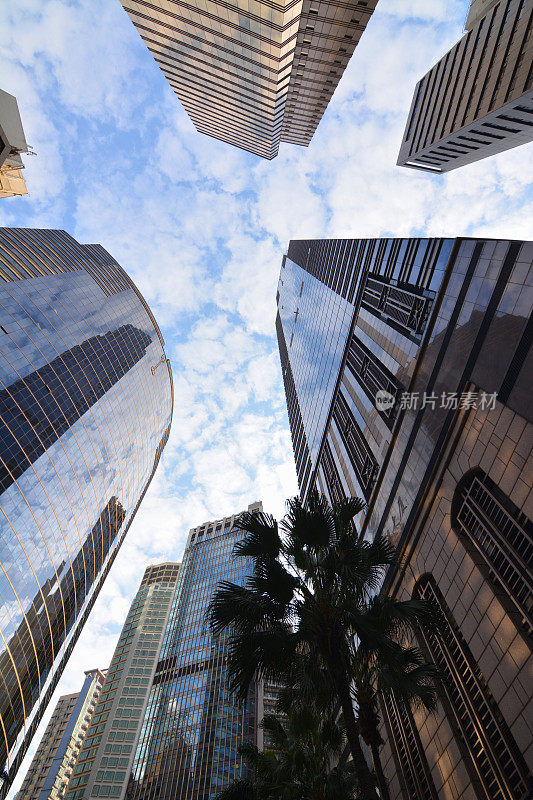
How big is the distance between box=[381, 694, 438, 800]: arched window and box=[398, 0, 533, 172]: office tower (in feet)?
160

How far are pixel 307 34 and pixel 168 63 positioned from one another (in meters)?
21.7

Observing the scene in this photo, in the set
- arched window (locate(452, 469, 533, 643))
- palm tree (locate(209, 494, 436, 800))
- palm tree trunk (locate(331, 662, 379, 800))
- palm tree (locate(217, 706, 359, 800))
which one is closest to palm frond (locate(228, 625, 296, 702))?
palm tree (locate(209, 494, 436, 800))

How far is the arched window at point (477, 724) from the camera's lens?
31.3 ft

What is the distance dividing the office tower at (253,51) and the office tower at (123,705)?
114652 millimetres

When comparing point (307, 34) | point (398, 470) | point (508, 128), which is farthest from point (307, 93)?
point (398, 470)

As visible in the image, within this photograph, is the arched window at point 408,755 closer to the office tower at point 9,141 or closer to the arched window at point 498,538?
the arched window at point 498,538

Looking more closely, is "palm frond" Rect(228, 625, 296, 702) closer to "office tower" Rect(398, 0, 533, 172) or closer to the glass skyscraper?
"office tower" Rect(398, 0, 533, 172)

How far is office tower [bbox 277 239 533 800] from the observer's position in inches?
411

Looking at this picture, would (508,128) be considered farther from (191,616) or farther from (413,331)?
(191,616)

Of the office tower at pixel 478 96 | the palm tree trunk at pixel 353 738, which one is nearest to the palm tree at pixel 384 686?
the palm tree trunk at pixel 353 738

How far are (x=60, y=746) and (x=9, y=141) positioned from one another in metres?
177

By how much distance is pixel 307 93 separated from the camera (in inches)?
2625

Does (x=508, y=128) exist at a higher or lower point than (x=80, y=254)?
lower

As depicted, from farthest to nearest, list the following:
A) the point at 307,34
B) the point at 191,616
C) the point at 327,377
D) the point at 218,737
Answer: the point at 191,616
the point at 218,737
the point at 307,34
the point at 327,377
